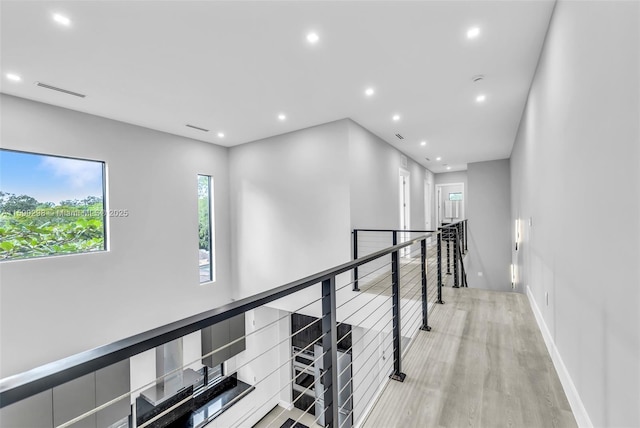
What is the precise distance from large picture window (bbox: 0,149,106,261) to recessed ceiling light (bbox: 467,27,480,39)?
5057mm

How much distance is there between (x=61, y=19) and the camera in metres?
2.32

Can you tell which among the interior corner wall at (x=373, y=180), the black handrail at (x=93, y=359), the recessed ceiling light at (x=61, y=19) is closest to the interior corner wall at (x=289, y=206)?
the interior corner wall at (x=373, y=180)

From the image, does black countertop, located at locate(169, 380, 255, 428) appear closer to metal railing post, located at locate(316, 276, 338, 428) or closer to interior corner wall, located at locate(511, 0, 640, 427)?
metal railing post, located at locate(316, 276, 338, 428)

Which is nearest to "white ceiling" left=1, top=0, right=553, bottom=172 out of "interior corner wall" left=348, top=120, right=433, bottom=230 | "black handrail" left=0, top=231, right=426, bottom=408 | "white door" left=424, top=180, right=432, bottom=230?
"interior corner wall" left=348, top=120, right=433, bottom=230

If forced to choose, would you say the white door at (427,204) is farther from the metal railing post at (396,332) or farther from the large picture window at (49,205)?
the large picture window at (49,205)

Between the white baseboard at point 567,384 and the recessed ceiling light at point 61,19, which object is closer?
the white baseboard at point 567,384

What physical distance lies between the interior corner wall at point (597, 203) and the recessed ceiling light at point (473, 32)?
535mm

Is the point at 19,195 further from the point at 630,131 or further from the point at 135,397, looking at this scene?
the point at 630,131

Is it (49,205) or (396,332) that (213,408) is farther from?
(396,332)

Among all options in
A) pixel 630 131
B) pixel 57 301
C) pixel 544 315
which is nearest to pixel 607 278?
pixel 630 131

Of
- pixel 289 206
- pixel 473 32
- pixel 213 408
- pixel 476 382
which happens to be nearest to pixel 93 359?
pixel 476 382

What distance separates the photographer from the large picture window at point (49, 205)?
3.64 m

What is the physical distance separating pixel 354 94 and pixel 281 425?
19.1ft

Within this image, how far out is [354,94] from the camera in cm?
376
